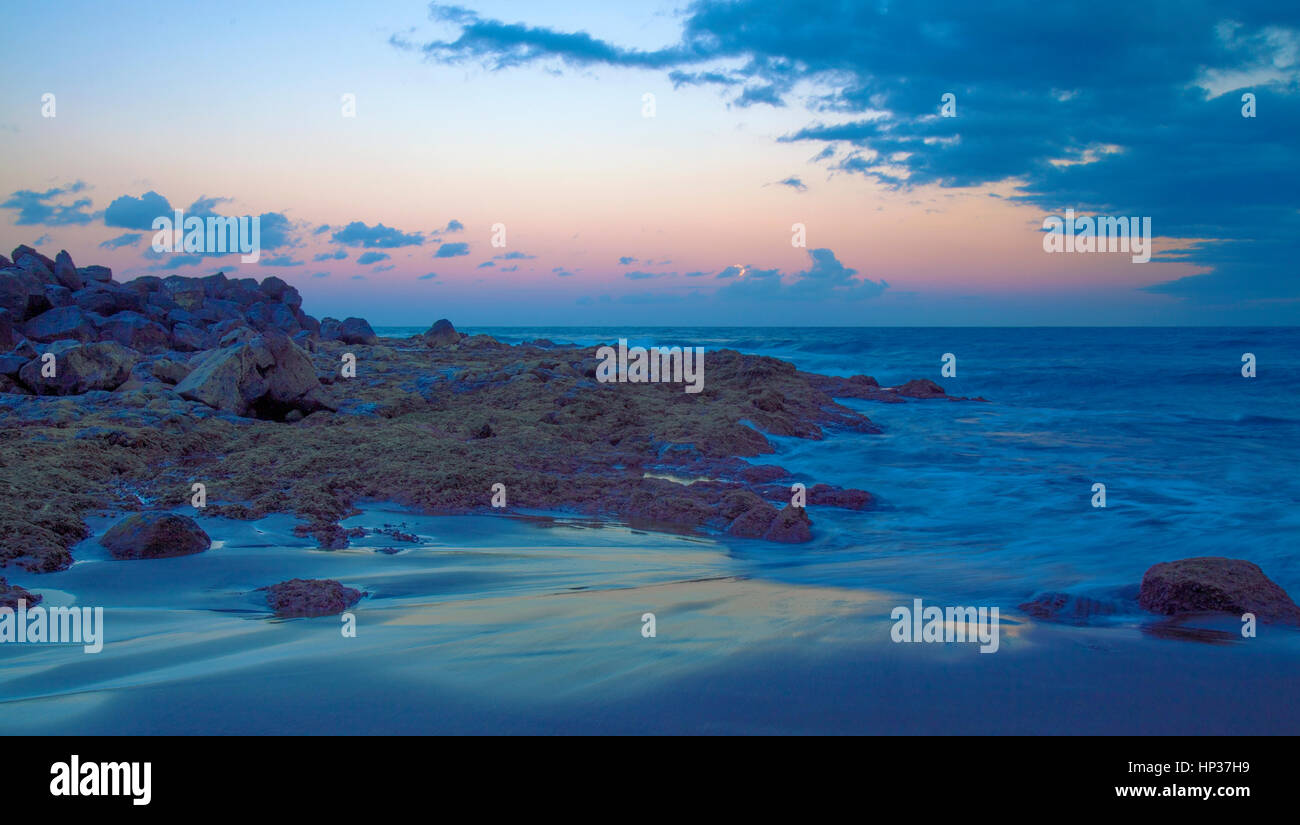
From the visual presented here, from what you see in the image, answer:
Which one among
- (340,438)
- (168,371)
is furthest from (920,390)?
(168,371)

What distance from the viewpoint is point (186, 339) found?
55.1 ft

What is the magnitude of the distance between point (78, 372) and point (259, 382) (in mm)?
2330

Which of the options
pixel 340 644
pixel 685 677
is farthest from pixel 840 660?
pixel 340 644

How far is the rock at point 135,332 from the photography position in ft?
51.1

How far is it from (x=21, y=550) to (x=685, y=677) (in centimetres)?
385

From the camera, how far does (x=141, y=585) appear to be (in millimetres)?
4082

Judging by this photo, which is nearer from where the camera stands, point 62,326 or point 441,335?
point 62,326

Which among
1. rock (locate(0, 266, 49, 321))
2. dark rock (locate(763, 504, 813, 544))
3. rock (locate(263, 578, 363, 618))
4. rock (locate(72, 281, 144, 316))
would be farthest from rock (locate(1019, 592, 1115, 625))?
rock (locate(72, 281, 144, 316))

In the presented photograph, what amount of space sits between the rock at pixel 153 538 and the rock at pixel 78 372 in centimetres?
623

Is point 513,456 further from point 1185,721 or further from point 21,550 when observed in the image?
point 1185,721

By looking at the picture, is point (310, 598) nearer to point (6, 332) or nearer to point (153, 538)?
point (153, 538)

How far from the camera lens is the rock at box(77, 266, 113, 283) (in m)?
19.4
